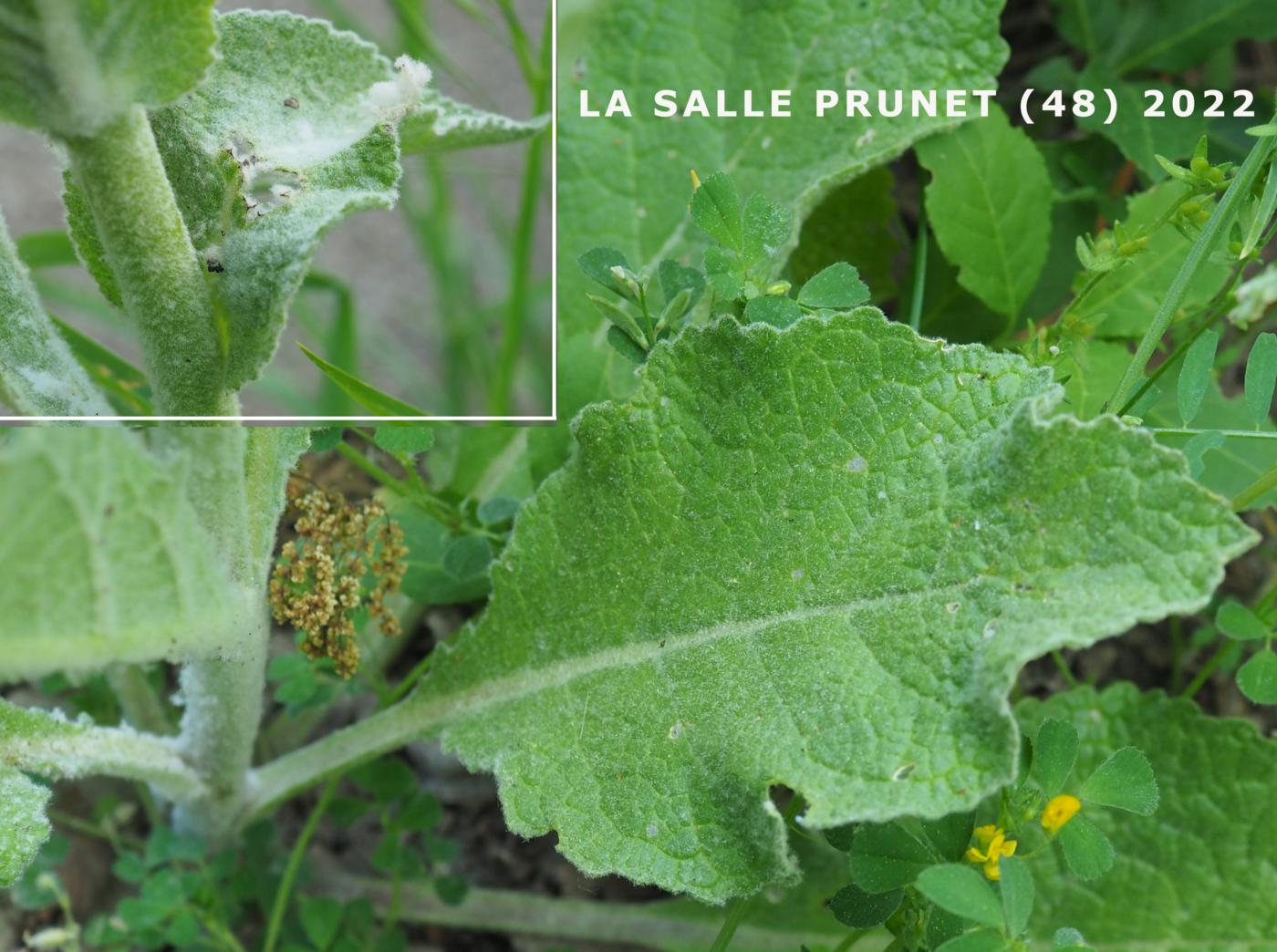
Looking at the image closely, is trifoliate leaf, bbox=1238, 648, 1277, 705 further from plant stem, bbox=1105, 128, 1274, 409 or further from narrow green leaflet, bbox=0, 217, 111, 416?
narrow green leaflet, bbox=0, 217, 111, 416

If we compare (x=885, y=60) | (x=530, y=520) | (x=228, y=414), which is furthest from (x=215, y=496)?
(x=885, y=60)

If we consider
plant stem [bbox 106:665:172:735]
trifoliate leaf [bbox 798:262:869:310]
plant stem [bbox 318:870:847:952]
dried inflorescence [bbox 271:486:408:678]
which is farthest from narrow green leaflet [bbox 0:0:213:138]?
plant stem [bbox 318:870:847:952]

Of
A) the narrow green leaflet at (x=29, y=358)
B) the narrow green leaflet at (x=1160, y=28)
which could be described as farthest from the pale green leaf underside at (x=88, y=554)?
the narrow green leaflet at (x=1160, y=28)

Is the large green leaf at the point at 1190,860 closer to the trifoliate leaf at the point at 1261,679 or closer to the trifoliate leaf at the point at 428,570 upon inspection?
the trifoliate leaf at the point at 1261,679

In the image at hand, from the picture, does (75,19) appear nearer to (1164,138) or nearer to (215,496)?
(215,496)

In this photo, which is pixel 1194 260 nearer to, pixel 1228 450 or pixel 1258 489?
pixel 1258 489

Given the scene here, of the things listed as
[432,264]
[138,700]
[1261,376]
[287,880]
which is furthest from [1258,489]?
[432,264]
